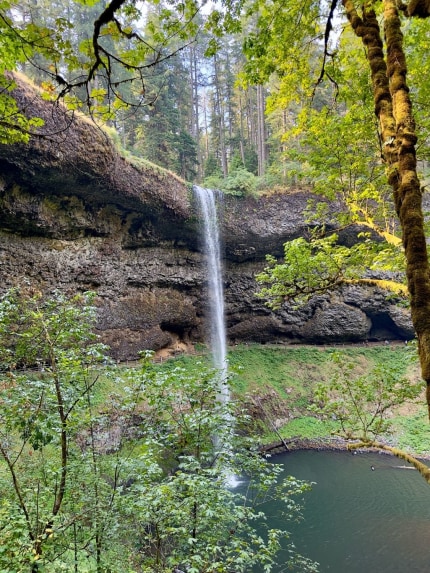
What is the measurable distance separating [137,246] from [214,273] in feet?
13.5

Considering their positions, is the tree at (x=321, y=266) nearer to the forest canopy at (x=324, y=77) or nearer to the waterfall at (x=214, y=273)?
the forest canopy at (x=324, y=77)

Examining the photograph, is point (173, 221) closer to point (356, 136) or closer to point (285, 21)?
point (356, 136)

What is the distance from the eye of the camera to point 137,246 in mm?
14539

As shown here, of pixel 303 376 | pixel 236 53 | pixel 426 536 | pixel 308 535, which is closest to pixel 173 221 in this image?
pixel 303 376

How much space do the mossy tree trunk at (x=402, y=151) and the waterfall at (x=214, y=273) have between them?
13.0m

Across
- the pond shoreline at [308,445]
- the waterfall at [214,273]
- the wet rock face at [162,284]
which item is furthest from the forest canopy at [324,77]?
the pond shoreline at [308,445]

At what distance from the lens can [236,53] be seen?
22.9 meters

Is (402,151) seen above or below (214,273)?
below

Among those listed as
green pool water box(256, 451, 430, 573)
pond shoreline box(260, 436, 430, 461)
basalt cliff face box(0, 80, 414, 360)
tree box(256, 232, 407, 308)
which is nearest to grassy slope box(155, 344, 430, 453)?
pond shoreline box(260, 436, 430, 461)

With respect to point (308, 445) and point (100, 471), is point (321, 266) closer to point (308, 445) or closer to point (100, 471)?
point (100, 471)

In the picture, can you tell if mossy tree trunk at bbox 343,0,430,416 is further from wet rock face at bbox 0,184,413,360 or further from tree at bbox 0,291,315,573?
wet rock face at bbox 0,184,413,360

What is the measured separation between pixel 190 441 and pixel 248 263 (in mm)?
14643

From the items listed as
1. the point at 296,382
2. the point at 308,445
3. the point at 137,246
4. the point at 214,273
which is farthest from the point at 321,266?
the point at 296,382

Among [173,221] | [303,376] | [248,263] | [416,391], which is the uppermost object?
[173,221]
